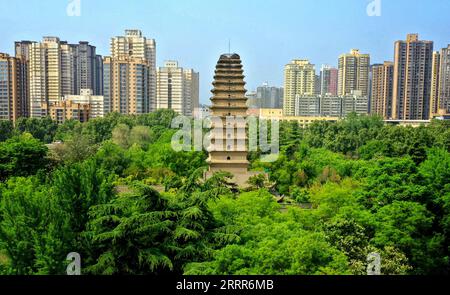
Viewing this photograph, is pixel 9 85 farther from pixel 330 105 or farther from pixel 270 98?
pixel 330 105

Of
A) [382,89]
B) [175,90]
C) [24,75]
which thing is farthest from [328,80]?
[24,75]

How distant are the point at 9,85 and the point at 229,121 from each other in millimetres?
9763

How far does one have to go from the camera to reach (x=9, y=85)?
694 inches

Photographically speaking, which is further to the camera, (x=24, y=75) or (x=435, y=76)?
(x=24, y=75)

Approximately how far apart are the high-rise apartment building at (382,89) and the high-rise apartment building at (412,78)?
0.25 m

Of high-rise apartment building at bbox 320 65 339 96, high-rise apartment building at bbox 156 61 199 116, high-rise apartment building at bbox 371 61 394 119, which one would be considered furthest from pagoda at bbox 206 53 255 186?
high-rise apartment building at bbox 156 61 199 116

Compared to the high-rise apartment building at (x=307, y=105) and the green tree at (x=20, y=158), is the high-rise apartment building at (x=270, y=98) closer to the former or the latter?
the high-rise apartment building at (x=307, y=105)

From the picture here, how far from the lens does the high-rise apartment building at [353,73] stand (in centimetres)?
1493

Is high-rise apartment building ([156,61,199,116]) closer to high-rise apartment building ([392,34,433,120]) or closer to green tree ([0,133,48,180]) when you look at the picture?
high-rise apartment building ([392,34,433,120])

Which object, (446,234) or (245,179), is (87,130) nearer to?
(245,179)

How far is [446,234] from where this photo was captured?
233 inches

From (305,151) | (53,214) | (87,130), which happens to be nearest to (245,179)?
(305,151)

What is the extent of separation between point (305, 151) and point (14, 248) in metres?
12.2
